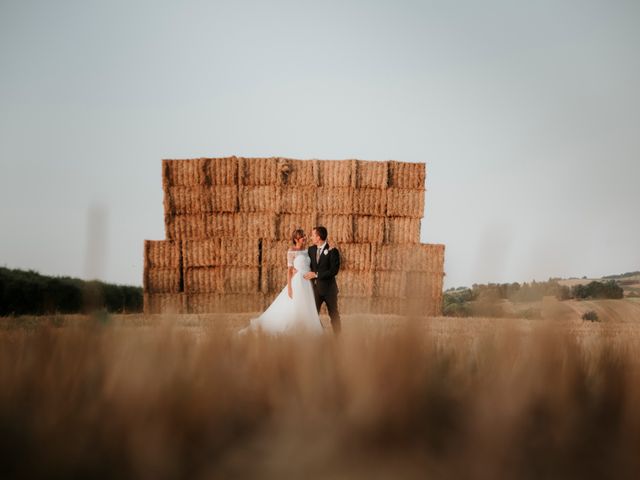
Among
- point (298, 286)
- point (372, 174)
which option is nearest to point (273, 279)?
point (372, 174)

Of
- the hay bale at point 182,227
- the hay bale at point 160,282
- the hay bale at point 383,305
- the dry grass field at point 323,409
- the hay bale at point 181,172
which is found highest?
the hay bale at point 181,172

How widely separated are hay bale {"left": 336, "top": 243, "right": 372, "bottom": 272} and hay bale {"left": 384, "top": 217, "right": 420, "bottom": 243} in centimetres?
68

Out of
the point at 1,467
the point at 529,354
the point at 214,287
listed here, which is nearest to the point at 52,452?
the point at 1,467

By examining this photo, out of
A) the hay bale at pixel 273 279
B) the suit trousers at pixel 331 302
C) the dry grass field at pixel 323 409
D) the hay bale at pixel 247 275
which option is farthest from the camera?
the hay bale at pixel 273 279

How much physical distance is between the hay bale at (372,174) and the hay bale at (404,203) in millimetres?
351

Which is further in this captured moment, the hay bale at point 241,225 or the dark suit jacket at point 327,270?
the hay bale at point 241,225

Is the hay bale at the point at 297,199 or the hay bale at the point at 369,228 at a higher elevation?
the hay bale at the point at 297,199

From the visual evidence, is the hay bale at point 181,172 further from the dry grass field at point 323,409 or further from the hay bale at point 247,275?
the dry grass field at point 323,409

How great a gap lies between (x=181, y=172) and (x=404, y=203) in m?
6.19

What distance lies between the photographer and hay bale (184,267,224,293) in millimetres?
18750

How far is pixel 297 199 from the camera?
61.6 feet

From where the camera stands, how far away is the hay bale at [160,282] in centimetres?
1883

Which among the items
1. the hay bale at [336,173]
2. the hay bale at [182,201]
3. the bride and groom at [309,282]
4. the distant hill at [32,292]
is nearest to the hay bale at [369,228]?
the hay bale at [336,173]

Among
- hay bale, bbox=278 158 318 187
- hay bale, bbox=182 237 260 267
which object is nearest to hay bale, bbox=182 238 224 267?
hay bale, bbox=182 237 260 267
